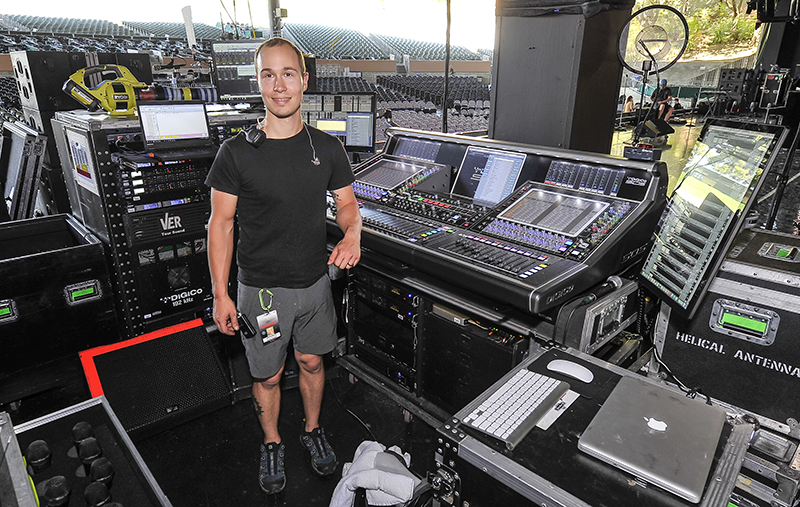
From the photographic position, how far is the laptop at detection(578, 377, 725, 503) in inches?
38.6

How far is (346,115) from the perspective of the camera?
3.02 meters

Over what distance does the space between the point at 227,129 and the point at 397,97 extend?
1094 cm

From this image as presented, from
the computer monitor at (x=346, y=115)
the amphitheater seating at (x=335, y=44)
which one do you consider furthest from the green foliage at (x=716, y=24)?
the computer monitor at (x=346, y=115)

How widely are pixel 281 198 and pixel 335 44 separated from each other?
21.4 m

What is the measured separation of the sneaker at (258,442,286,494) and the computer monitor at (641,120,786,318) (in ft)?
5.44

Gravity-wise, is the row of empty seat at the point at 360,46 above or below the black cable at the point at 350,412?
above

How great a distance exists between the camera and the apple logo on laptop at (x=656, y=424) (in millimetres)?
1101

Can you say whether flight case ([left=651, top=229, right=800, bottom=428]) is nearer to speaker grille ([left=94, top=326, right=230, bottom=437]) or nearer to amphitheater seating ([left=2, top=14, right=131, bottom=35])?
speaker grille ([left=94, top=326, right=230, bottom=437])

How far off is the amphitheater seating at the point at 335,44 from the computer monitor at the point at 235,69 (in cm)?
1567

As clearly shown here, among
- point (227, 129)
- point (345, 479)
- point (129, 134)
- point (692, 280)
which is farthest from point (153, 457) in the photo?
point (692, 280)

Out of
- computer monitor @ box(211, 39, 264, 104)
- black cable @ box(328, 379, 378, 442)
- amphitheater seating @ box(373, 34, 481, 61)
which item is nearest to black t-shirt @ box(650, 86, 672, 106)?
black cable @ box(328, 379, 378, 442)

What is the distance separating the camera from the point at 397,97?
13.2 metres

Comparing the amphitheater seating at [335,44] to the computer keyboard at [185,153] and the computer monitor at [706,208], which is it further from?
the computer monitor at [706,208]

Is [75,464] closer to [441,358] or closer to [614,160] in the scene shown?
[441,358]
